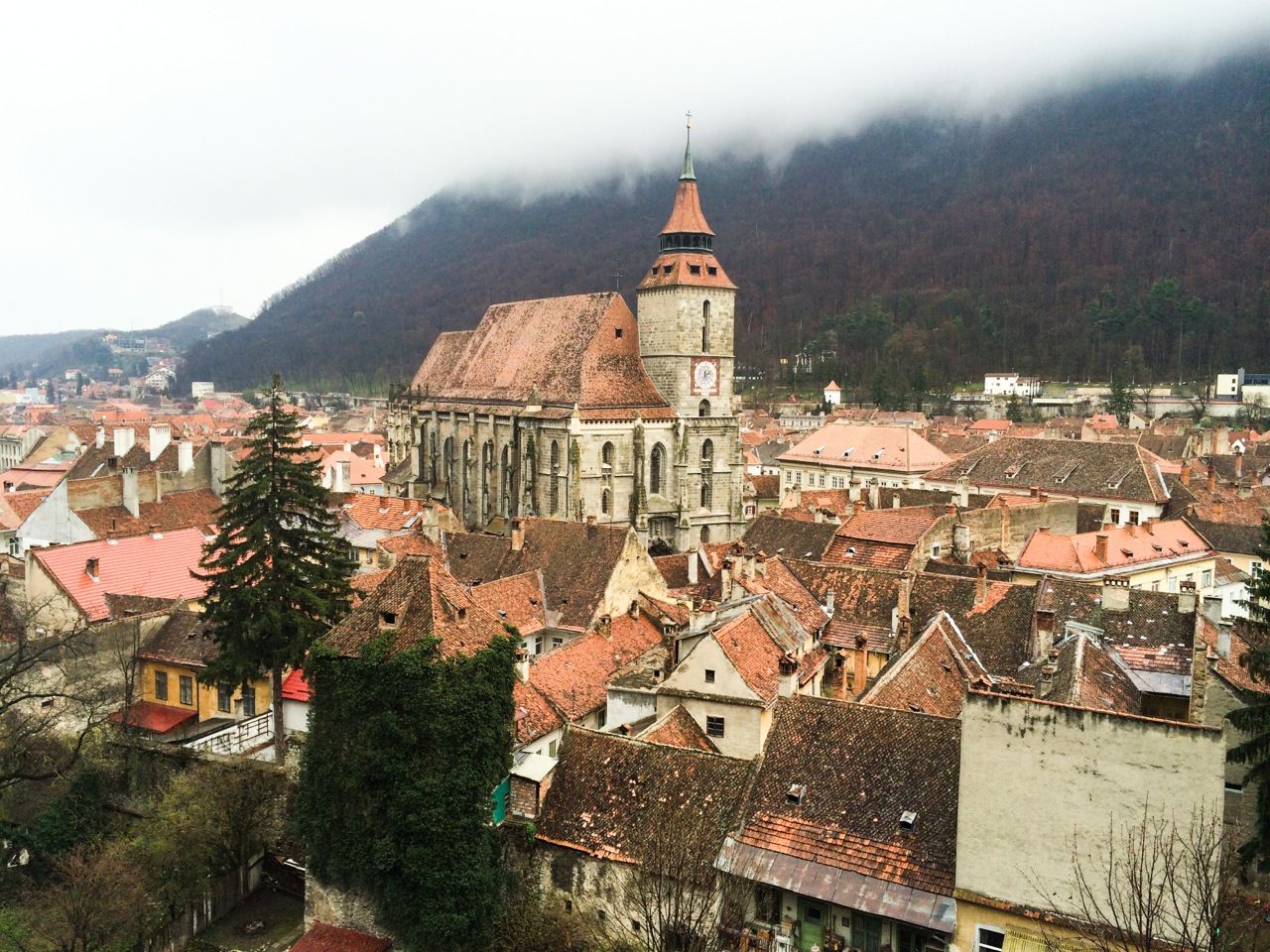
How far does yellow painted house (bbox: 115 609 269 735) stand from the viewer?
33.4 meters

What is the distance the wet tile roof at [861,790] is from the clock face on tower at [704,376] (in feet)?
139

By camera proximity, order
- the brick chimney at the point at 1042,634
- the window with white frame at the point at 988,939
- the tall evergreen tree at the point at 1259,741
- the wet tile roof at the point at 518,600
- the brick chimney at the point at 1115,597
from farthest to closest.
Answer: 1. the wet tile roof at the point at 518,600
2. the brick chimney at the point at 1115,597
3. the brick chimney at the point at 1042,634
4. the tall evergreen tree at the point at 1259,741
5. the window with white frame at the point at 988,939

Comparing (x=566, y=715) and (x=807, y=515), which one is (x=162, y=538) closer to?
(x=566, y=715)

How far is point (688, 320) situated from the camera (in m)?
64.4

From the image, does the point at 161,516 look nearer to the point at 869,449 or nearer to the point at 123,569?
the point at 123,569

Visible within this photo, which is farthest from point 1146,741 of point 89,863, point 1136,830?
point 89,863

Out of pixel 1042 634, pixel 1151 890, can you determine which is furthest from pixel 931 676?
pixel 1151 890

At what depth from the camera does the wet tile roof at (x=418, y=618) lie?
23516 mm

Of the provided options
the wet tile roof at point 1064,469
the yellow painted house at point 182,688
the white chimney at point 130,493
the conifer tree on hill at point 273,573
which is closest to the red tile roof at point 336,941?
the conifer tree on hill at point 273,573

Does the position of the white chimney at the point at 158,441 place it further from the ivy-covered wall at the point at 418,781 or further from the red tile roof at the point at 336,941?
the red tile roof at the point at 336,941

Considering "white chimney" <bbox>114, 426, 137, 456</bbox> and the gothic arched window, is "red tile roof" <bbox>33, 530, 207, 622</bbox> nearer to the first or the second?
the gothic arched window

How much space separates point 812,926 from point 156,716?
23.1 metres

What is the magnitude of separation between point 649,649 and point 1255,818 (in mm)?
17553

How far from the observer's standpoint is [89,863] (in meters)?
25.9
